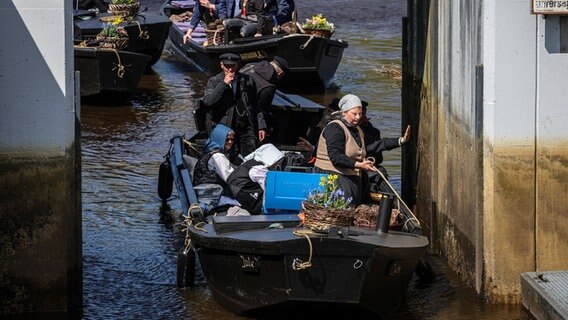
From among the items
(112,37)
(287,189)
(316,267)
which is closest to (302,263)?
(316,267)

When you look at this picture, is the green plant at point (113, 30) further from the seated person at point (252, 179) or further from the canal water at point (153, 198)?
the seated person at point (252, 179)

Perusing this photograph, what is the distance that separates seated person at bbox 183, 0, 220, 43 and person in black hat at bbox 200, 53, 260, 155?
870cm

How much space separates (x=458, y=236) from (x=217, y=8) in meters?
11.1

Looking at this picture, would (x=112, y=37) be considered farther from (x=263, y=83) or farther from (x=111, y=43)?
(x=263, y=83)

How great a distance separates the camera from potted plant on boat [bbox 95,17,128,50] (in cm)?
1995

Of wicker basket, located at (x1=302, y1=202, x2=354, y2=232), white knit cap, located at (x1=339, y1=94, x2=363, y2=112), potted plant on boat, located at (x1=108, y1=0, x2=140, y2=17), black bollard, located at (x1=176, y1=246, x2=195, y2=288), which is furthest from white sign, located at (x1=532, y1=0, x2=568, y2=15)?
potted plant on boat, located at (x1=108, y1=0, x2=140, y2=17)

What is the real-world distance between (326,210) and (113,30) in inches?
430

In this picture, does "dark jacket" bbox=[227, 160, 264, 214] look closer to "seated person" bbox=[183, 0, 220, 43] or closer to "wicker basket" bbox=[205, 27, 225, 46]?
"wicker basket" bbox=[205, 27, 225, 46]

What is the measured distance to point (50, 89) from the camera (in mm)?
10078

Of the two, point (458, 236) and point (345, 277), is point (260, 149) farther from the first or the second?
point (345, 277)

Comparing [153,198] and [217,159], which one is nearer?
[217,159]

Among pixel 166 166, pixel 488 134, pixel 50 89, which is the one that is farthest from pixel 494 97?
pixel 166 166

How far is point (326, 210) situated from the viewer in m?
10.0

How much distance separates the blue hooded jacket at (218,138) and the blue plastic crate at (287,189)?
1.82 metres
